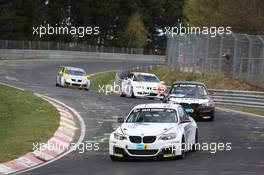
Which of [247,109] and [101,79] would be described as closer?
[247,109]

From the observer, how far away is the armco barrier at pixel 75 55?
3051 inches

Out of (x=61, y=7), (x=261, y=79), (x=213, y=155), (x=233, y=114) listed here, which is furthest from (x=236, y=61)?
(x=61, y=7)

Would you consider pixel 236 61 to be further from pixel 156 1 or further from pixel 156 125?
pixel 156 1

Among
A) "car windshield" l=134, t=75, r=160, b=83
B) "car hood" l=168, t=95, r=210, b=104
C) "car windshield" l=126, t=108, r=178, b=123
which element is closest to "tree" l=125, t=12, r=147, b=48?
"car windshield" l=134, t=75, r=160, b=83

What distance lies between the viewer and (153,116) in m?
15.7

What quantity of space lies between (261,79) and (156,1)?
85.7 m

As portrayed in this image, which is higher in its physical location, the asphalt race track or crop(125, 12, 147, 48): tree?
crop(125, 12, 147, 48): tree

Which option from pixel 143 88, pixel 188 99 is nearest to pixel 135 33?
pixel 143 88

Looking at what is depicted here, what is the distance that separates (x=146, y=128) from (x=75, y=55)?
2863 inches

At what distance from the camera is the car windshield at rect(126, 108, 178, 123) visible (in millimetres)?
15453

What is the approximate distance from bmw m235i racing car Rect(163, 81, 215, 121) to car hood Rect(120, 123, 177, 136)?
27.0 ft

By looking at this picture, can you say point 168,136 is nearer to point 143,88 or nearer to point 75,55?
point 143,88

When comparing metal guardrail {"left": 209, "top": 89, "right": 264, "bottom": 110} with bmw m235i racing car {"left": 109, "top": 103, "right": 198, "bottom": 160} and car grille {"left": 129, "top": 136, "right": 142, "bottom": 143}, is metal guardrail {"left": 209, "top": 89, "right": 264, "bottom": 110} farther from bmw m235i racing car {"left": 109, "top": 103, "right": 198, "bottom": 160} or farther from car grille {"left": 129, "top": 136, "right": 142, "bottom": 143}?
car grille {"left": 129, "top": 136, "right": 142, "bottom": 143}

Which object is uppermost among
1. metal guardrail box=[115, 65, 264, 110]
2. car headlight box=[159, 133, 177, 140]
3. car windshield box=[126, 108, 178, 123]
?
car windshield box=[126, 108, 178, 123]
